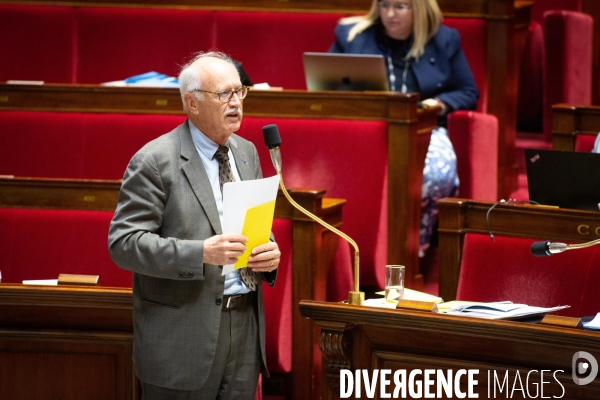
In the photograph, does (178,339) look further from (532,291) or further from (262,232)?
(532,291)

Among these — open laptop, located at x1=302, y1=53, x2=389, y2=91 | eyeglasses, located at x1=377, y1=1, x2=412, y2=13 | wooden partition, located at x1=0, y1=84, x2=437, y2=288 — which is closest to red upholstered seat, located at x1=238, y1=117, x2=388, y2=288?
wooden partition, located at x1=0, y1=84, x2=437, y2=288

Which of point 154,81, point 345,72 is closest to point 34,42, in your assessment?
point 154,81

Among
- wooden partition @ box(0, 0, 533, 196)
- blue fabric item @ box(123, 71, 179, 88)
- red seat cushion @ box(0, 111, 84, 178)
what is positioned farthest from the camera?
wooden partition @ box(0, 0, 533, 196)

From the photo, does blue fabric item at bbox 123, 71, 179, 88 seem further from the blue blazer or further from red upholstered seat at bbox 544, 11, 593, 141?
red upholstered seat at bbox 544, 11, 593, 141

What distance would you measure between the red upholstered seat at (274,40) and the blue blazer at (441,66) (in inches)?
9.4

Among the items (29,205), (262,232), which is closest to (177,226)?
(262,232)

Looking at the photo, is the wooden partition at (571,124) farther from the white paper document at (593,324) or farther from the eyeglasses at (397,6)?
the white paper document at (593,324)

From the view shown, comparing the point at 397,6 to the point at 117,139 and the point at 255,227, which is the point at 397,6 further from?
the point at 255,227

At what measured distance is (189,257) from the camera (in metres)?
0.99

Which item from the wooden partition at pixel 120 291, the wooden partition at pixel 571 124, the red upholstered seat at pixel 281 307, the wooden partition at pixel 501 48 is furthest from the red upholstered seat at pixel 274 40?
the red upholstered seat at pixel 281 307

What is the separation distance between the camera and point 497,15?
2145 millimetres

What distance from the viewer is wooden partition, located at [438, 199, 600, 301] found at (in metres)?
1.29

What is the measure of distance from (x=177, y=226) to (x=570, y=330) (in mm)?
413

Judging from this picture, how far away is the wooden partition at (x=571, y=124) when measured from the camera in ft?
5.71
